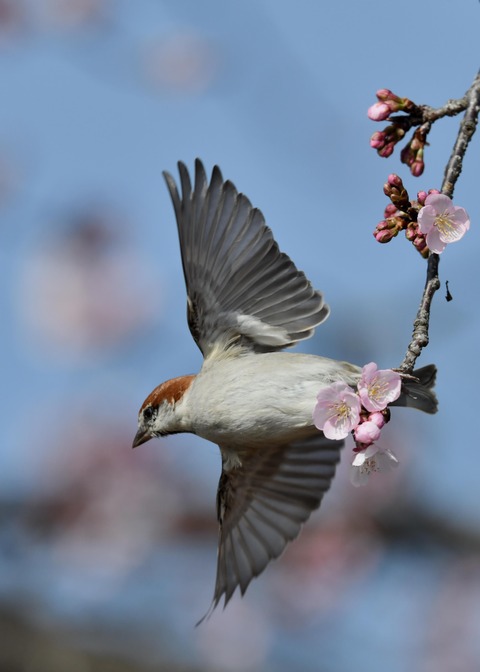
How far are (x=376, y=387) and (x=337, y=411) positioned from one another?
0.15 meters

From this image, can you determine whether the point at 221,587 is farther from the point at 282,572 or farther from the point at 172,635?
the point at 282,572

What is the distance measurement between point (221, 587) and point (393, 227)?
72.5 inches

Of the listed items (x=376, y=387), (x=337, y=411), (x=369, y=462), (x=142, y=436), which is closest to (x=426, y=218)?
(x=376, y=387)

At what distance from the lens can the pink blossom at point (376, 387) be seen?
115 inches

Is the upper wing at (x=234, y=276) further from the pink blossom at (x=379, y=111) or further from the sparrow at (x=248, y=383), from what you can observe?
the pink blossom at (x=379, y=111)

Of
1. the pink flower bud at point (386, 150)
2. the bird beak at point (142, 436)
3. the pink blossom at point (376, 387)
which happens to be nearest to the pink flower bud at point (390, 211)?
the pink flower bud at point (386, 150)

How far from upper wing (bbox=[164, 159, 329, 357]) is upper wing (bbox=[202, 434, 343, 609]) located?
56cm

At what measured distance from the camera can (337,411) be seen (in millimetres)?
3035

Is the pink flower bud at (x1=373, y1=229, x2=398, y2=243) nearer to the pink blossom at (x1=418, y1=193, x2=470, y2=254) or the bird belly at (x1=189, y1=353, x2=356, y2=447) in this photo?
the pink blossom at (x1=418, y1=193, x2=470, y2=254)

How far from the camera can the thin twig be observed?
2908mm

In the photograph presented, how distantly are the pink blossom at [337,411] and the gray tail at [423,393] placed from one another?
1.85 feet

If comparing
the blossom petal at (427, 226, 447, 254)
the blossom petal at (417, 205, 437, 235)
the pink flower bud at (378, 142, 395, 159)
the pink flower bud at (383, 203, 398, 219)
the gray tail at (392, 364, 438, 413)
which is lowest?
the gray tail at (392, 364, 438, 413)

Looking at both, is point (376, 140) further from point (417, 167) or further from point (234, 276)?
point (234, 276)

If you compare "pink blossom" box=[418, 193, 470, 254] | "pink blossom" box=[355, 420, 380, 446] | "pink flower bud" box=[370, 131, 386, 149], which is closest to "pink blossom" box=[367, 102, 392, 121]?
"pink flower bud" box=[370, 131, 386, 149]
